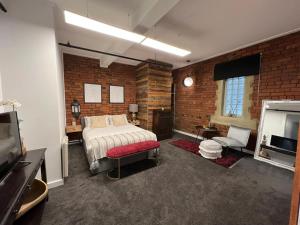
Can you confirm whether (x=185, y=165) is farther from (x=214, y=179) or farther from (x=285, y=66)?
(x=285, y=66)

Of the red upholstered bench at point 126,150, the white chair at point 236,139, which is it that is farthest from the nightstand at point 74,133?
the white chair at point 236,139

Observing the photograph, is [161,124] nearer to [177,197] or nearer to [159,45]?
[159,45]

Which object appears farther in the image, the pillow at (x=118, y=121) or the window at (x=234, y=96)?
the pillow at (x=118, y=121)

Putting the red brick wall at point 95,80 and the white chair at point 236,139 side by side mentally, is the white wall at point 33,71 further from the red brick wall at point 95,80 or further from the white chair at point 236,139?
the white chair at point 236,139

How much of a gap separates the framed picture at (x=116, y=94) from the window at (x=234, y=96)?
357 cm

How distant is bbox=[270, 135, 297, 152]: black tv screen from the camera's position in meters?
2.68

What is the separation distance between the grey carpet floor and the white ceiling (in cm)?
261

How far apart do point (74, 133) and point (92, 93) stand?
140 cm

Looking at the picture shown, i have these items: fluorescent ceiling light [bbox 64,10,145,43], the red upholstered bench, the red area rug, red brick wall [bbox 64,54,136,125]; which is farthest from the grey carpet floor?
fluorescent ceiling light [bbox 64,10,145,43]

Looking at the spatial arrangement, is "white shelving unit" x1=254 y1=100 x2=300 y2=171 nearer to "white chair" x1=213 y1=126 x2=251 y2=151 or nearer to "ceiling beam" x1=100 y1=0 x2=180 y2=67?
"white chair" x1=213 y1=126 x2=251 y2=151

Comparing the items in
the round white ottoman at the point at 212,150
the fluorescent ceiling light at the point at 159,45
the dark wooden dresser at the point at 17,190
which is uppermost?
the fluorescent ceiling light at the point at 159,45

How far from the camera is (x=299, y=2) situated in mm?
1875

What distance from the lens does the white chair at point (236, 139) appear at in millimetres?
3202

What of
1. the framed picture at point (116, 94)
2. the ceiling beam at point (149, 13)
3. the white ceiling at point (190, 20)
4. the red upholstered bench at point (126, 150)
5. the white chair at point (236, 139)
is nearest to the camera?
the ceiling beam at point (149, 13)
